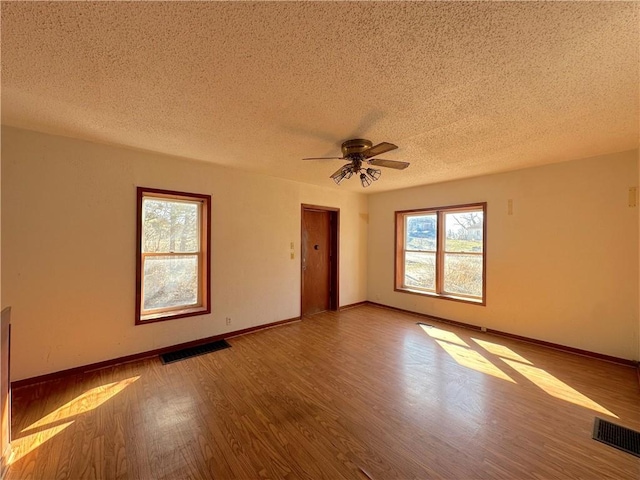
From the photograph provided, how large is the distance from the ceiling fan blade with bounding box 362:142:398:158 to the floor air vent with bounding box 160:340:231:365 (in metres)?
3.00

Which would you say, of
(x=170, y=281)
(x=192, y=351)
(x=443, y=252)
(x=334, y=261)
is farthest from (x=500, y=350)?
(x=170, y=281)

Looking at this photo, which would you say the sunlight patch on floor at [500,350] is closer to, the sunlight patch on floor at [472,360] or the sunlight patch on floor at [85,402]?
the sunlight patch on floor at [472,360]

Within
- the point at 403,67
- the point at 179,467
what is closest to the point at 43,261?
the point at 179,467

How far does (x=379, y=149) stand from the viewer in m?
2.39

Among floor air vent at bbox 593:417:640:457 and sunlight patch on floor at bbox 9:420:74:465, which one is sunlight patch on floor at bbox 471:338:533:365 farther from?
sunlight patch on floor at bbox 9:420:74:465

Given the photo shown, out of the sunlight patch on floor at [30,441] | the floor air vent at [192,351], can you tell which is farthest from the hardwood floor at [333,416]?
the floor air vent at [192,351]

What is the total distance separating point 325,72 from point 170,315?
327 cm

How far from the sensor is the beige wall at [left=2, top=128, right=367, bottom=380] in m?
→ 2.53

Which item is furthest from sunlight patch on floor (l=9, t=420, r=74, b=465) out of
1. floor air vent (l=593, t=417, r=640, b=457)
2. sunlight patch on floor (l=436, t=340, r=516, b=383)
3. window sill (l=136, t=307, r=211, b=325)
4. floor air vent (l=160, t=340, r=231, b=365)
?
floor air vent (l=593, t=417, r=640, b=457)

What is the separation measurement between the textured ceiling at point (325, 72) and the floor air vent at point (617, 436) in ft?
8.08

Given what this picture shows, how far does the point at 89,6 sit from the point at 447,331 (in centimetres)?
492

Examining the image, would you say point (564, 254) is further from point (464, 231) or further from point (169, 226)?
point (169, 226)

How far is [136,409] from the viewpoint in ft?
7.26

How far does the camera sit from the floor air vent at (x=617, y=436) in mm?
1806
